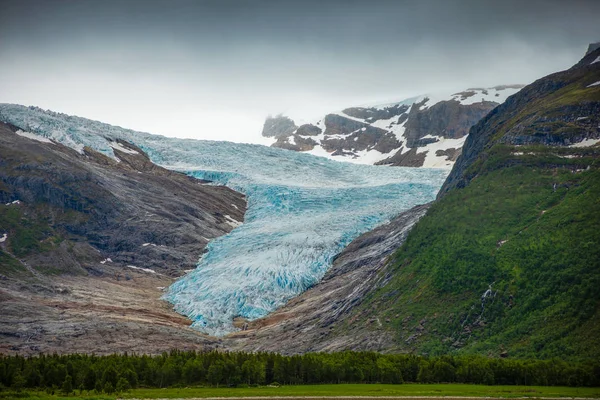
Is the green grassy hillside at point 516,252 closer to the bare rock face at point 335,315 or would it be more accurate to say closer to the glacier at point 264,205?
the bare rock face at point 335,315

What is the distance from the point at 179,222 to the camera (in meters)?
117

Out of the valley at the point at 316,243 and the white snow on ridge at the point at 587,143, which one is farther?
the white snow on ridge at the point at 587,143

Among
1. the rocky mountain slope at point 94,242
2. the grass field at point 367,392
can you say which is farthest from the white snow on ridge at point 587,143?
the rocky mountain slope at point 94,242

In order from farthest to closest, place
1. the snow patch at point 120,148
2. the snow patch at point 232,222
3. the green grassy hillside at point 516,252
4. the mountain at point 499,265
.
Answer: the snow patch at point 120,148 → the snow patch at point 232,222 → the mountain at point 499,265 → the green grassy hillside at point 516,252

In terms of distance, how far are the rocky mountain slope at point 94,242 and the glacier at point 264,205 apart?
3.86m

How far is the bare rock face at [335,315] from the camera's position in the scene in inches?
2763

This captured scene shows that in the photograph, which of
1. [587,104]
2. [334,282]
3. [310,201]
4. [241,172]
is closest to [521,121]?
[587,104]

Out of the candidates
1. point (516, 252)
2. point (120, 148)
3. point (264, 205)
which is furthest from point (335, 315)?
point (120, 148)

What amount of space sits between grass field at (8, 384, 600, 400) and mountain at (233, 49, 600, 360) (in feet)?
23.9

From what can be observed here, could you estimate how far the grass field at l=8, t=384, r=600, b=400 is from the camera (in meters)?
42.0

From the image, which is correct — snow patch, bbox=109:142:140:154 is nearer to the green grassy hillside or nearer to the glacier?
the glacier

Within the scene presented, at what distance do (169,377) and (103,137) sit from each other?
4032 inches

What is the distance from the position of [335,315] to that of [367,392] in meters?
32.8

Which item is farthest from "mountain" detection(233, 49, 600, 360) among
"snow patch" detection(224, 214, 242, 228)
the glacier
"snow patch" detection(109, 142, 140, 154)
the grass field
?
"snow patch" detection(109, 142, 140, 154)
